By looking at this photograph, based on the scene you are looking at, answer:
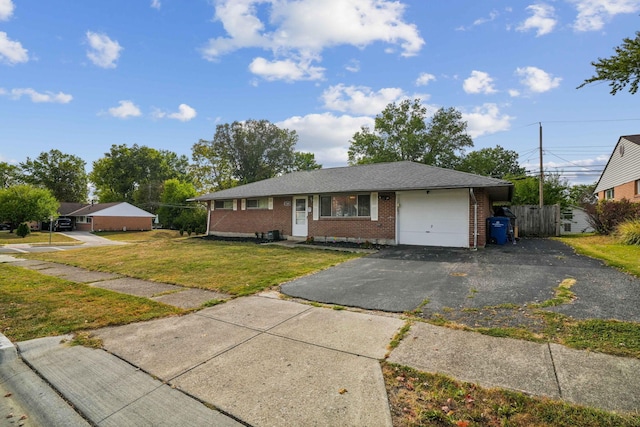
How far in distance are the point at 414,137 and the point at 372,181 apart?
18.9 meters

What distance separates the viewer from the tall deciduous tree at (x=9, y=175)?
49.6 meters

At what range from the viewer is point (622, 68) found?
5.51 m

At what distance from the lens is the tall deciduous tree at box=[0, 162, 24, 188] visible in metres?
49.6

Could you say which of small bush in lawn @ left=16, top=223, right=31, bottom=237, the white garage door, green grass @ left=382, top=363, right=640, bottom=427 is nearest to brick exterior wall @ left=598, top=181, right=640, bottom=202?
the white garage door

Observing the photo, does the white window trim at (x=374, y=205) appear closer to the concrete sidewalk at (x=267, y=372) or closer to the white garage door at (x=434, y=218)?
the white garage door at (x=434, y=218)

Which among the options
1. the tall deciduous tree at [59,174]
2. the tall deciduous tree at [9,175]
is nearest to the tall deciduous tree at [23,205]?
the tall deciduous tree at [59,174]

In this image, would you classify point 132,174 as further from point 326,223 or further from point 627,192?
point 627,192

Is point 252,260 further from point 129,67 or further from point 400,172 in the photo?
point 129,67

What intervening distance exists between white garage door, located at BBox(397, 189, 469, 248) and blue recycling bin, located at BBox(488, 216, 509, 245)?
7.71ft

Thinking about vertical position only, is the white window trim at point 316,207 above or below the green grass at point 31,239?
above

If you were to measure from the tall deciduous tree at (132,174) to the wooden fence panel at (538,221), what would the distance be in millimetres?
47909

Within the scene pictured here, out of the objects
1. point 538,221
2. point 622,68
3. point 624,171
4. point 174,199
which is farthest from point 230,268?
point 174,199

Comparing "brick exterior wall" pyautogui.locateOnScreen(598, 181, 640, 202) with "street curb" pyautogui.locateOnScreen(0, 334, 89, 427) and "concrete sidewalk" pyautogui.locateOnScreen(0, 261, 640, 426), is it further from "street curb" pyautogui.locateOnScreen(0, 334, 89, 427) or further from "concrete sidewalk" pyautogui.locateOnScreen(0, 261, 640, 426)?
"street curb" pyautogui.locateOnScreen(0, 334, 89, 427)

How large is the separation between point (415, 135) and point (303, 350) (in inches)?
1206
